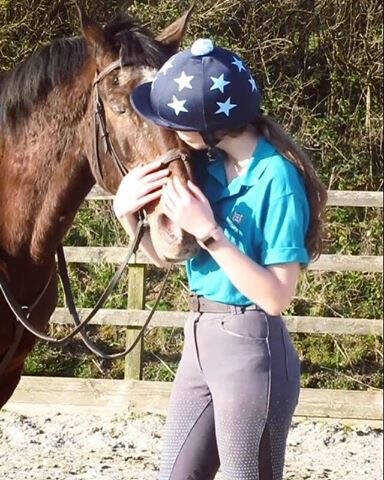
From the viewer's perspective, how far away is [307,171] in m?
2.14

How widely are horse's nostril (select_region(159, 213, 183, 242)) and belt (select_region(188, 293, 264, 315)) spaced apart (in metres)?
0.20

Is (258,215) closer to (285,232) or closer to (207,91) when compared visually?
(285,232)

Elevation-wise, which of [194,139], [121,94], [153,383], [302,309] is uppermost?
[194,139]

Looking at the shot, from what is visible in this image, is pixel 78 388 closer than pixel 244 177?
No

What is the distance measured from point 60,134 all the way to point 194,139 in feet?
2.71

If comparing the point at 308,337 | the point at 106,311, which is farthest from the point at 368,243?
the point at 106,311

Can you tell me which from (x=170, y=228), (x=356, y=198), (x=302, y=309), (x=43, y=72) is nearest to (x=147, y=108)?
(x=170, y=228)

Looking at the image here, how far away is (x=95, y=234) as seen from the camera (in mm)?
8070

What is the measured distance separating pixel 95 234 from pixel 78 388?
2418 millimetres

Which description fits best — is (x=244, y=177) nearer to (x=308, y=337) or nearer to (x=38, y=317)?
(x=38, y=317)

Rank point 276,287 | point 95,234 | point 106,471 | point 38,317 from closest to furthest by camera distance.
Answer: point 276,287 < point 38,317 < point 106,471 < point 95,234

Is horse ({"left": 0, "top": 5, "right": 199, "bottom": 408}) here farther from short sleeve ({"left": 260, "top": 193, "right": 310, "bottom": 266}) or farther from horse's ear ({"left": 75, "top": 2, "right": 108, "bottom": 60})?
short sleeve ({"left": 260, "top": 193, "right": 310, "bottom": 266})

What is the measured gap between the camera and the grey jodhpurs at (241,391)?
210 centimetres

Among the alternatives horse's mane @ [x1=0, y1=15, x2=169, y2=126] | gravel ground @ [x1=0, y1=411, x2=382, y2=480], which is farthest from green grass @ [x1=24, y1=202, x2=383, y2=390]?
horse's mane @ [x1=0, y1=15, x2=169, y2=126]
